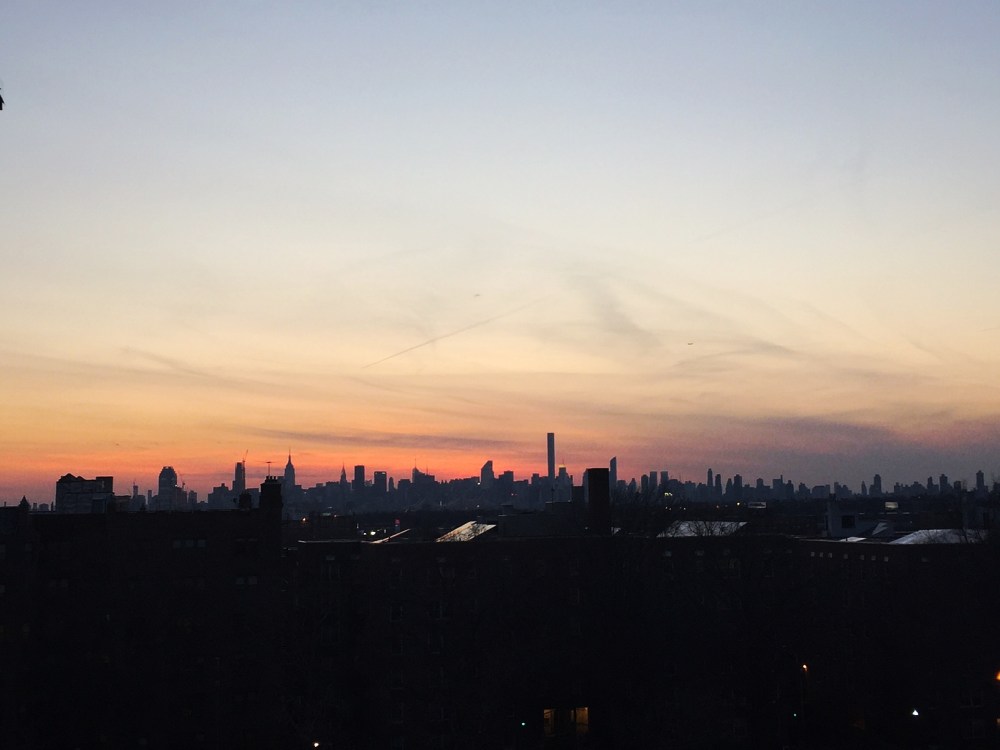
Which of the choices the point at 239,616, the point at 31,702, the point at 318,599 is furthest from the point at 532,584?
the point at 31,702

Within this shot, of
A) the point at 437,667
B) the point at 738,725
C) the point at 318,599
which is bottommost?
the point at 738,725

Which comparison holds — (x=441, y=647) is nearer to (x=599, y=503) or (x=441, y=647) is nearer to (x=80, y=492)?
(x=599, y=503)

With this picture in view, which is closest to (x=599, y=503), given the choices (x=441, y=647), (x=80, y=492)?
(x=441, y=647)

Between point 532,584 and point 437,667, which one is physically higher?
point 532,584

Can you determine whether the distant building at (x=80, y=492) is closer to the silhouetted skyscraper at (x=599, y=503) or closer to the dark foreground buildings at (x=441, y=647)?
the dark foreground buildings at (x=441, y=647)

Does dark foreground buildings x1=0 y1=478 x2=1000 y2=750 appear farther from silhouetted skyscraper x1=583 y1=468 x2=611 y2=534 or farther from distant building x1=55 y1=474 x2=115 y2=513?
distant building x1=55 y1=474 x2=115 y2=513

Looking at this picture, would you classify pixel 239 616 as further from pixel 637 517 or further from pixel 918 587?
pixel 918 587

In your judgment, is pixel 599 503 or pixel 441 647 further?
pixel 599 503

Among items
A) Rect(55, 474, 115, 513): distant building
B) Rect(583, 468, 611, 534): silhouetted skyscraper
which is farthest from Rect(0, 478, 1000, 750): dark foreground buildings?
Rect(55, 474, 115, 513): distant building
